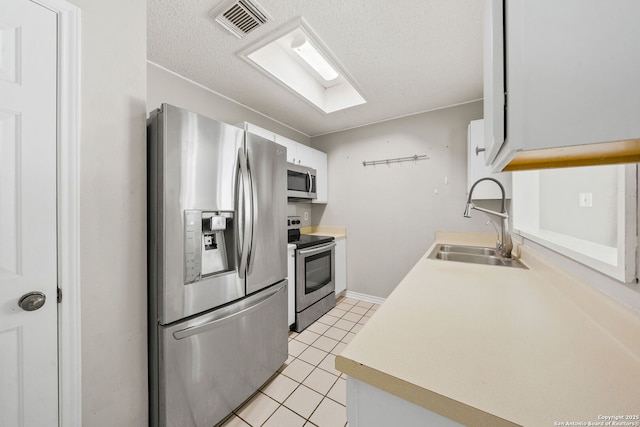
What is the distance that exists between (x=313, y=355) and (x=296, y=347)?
0.63 ft

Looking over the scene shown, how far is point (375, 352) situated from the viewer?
1.69ft

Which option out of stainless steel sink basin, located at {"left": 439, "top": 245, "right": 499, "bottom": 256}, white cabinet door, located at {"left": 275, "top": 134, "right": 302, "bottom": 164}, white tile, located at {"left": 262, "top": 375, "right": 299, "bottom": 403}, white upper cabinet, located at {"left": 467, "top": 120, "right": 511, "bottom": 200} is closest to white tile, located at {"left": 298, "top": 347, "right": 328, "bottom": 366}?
white tile, located at {"left": 262, "top": 375, "right": 299, "bottom": 403}

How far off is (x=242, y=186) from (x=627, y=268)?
1484 mm

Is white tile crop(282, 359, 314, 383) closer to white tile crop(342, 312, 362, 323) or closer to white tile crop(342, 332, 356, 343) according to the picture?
white tile crop(342, 332, 356, 343)

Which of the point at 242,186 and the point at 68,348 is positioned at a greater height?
the point at 242,186

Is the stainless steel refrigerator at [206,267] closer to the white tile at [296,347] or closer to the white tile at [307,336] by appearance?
the white tile at [296,347]

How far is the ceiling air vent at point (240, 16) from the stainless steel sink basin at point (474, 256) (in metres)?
1.92

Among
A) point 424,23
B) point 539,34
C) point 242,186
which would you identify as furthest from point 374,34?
point 539,34

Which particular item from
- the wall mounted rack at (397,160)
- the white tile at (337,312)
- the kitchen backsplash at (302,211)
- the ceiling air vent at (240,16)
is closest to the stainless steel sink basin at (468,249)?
the wall mounted rack at (397,160)

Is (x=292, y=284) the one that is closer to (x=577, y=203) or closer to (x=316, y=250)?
(x=316, y=250)

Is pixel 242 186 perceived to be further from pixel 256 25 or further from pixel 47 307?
pixel 256 25

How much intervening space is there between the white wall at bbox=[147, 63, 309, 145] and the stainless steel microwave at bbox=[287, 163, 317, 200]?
739mm

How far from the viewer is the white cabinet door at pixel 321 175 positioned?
3.11 metres

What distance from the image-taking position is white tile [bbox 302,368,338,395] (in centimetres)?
154
